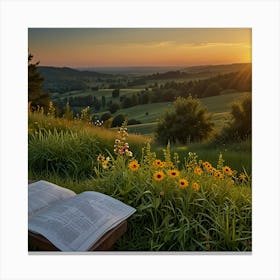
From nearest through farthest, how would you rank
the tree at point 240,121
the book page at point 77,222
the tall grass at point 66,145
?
the book page at point 77,222
the tree at point 240,121
the tall grass at point 66,145

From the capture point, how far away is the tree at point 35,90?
3451 millimetres

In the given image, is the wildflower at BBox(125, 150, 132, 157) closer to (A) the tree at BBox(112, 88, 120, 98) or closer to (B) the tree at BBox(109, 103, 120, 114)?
(B) the tree at BBox(109, 103, 120, 114)

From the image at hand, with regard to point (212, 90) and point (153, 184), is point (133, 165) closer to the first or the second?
point (153, 184)

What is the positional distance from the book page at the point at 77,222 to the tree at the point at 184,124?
0.67 metres

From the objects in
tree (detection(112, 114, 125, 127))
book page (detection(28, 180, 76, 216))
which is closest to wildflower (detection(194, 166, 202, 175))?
tree (detection(112, 114, 125, 127))

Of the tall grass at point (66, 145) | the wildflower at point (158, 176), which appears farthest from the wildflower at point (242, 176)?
the tall grass at point (66, 145)

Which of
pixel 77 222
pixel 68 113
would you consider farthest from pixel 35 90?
pixel 77 222

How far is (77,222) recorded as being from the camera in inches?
126

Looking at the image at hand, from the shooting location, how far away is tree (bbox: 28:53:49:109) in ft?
11.3

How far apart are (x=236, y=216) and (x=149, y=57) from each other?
133 cm

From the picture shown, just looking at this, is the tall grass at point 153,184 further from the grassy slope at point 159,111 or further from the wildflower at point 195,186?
the grassy slope at point 159,111

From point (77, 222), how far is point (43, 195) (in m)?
0.37
